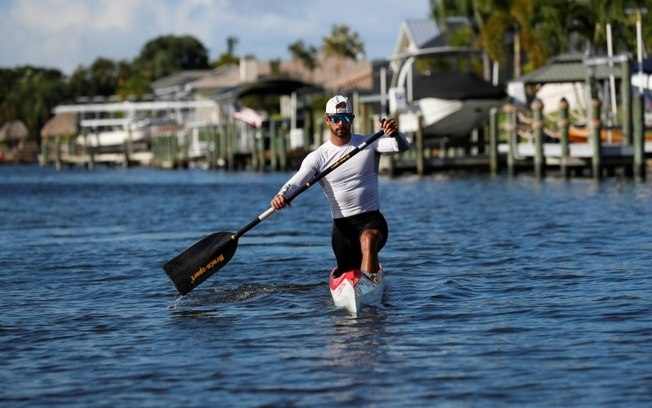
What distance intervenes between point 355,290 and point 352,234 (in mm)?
736

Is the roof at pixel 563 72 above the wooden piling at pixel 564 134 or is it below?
above

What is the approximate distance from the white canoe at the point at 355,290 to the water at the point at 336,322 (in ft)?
0.43

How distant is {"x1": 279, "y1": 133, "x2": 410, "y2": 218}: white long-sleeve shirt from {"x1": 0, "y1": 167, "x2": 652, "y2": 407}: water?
111cm

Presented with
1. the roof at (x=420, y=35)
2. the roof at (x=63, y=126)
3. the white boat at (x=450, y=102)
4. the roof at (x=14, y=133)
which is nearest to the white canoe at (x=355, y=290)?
the white boat at (x=450, y=102)

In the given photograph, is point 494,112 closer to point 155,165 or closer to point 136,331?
point 136,331

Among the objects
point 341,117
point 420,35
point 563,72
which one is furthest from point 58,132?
point 341,117

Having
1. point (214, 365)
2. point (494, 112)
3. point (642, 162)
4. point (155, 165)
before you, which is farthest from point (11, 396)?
point (155, 165)

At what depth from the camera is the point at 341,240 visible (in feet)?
50.9

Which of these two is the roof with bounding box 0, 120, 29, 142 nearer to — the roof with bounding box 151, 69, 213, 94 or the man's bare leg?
the roof with bounding box 151, 69, 213, 94

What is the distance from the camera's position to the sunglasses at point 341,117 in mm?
14969

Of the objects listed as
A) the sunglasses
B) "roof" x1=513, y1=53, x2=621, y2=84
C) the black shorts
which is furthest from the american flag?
the sunglasses

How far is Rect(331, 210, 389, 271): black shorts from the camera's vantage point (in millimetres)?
15305

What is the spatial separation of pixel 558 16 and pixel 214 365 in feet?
191

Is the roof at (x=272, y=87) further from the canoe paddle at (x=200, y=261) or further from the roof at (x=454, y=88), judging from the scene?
A: the canoe paddle at (x=200, y=261)
